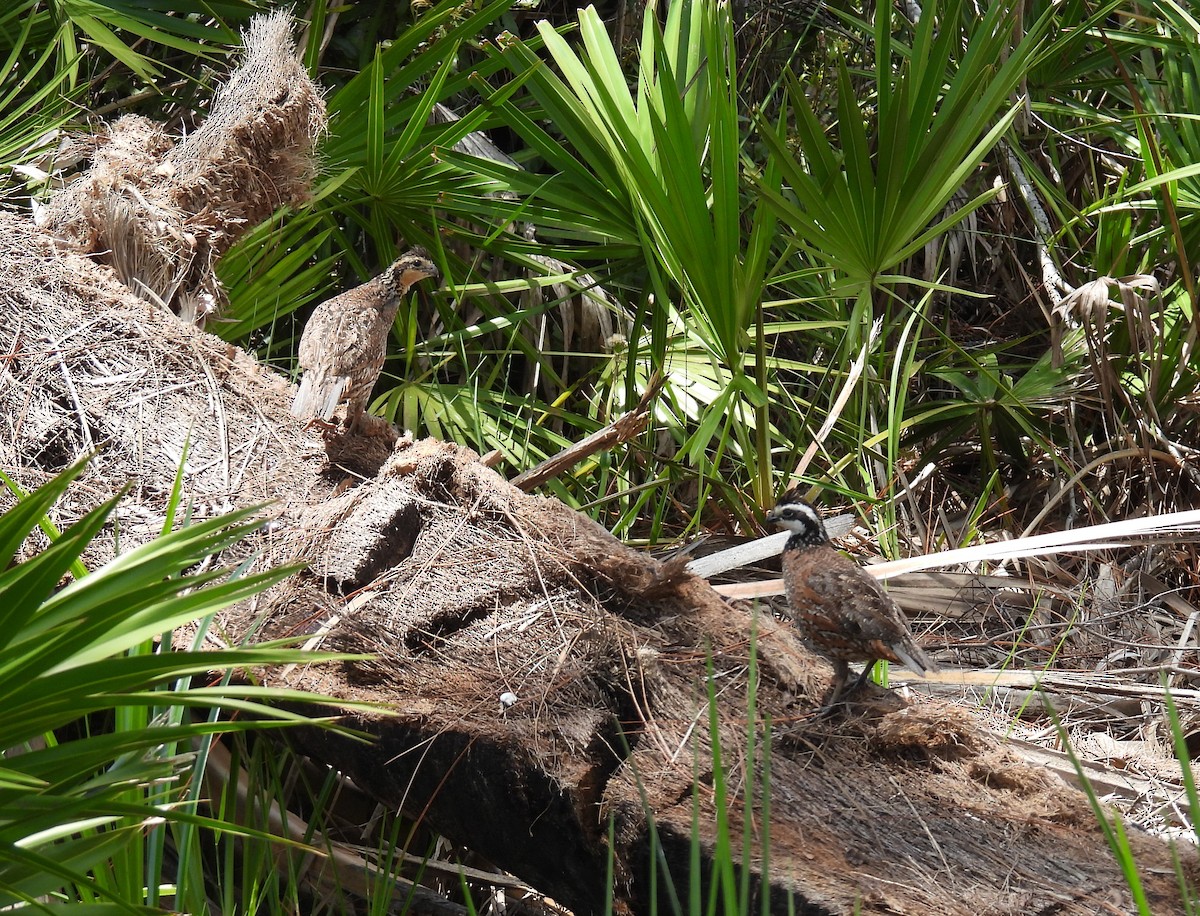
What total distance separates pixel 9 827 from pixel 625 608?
2.08 meters

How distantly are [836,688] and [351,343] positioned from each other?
2656mm

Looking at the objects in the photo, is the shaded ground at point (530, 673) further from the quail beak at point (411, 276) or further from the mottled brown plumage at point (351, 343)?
the quail beak at point (411, 276)

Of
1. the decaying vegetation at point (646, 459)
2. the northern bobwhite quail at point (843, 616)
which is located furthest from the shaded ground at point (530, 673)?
the northern bobwhite quail at point (843, 616)

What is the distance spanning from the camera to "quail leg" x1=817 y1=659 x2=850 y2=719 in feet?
9.61

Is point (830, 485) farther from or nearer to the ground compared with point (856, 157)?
→ nearer to the ground

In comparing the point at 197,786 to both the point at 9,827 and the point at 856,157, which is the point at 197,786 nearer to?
the point at 9,827

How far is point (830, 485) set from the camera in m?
4.57

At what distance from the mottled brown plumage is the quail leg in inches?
76.0

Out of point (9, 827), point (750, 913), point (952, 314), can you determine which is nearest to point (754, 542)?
point (750, 913)

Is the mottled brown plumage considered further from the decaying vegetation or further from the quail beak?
the decaying vegetation

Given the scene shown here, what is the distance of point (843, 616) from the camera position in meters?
3.04

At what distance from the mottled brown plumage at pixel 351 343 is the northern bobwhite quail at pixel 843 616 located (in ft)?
5.70

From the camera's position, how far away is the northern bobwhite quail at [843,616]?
301cm

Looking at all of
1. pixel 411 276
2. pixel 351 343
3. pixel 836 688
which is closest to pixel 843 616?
pixel 836 688
